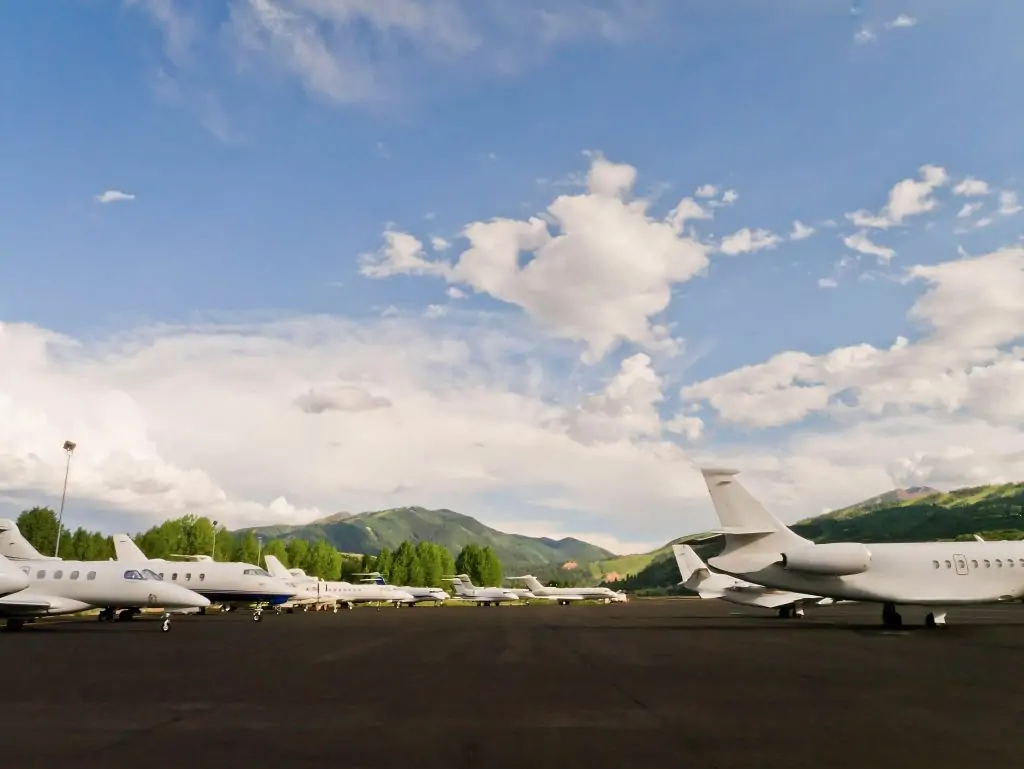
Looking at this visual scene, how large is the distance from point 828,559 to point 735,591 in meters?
20.5

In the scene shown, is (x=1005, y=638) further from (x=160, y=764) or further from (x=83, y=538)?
(x=83, y=538)

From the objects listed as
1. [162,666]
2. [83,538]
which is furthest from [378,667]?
[83,538]

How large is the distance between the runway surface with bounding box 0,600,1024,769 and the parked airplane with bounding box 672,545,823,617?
22.9m

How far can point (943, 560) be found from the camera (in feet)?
108

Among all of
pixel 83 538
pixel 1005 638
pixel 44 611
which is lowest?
pixel 1005 638

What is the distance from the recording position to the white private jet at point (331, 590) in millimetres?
68188

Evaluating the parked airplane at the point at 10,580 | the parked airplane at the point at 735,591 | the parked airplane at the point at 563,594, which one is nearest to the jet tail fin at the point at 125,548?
the parked airplane at the point at 10,580

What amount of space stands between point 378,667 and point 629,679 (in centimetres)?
611

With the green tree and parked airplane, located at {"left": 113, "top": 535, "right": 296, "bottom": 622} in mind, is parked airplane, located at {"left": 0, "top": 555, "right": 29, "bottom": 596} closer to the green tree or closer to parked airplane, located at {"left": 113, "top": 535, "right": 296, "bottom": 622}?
parked airplane, located at {"left": 113, "top": 535, "right": 296, "bottom": 622}

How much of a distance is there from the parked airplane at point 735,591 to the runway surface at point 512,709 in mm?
22902

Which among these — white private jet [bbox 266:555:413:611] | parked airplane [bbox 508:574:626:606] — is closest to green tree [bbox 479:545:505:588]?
parked airplane [bbox 508:574:626:606]

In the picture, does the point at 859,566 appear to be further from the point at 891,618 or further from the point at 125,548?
the point at 125,548

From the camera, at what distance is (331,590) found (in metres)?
83.4

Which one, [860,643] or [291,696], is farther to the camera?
[860,643]
